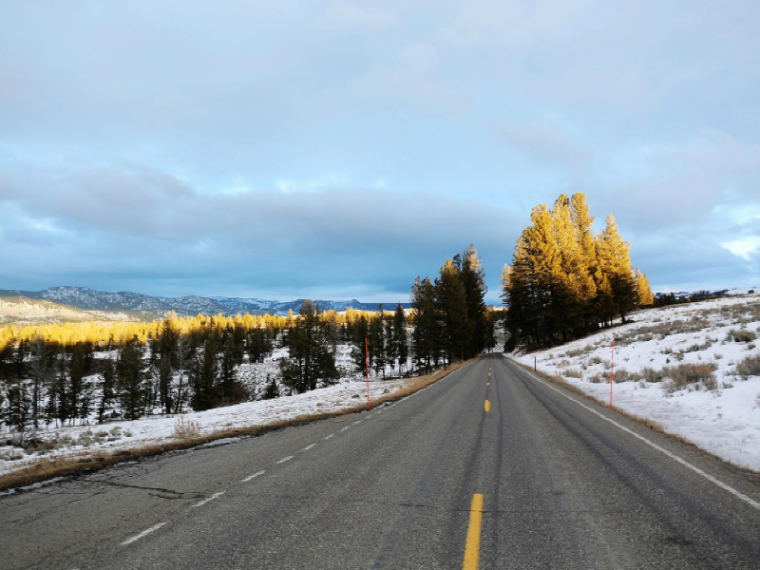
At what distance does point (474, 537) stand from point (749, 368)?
46.7 ft

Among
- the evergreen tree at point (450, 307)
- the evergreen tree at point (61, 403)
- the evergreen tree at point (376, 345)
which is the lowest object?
the evergreen tree at point (61, 403)

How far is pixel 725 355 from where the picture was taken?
16.0 metres

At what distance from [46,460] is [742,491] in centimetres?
1316

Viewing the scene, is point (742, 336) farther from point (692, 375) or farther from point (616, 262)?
point (616, 262)

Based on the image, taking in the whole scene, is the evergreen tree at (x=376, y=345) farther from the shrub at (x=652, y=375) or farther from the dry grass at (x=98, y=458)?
the dry grass at (x=98, y=458)

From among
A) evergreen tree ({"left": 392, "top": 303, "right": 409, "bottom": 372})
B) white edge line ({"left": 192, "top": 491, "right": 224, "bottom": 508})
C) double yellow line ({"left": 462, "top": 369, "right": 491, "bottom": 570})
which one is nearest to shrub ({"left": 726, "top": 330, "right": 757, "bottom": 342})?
double yellow line ({"left": 462, "top": 369, "right": 491, "bottom": 570})

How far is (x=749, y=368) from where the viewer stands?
501 inches

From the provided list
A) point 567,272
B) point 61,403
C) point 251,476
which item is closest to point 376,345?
point 567,272

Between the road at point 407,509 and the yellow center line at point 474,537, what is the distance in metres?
0.02

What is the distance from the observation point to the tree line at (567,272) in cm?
3934

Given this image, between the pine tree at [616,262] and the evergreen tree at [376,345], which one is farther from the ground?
the pine tree at [616,262]

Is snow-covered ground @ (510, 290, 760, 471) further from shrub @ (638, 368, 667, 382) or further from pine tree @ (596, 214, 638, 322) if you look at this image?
pine tree @ (596, 214, 638, 322)

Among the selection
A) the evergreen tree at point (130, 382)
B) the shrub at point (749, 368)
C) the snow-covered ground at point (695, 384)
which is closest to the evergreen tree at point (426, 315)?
the snow-covered ground at point (695, 384)

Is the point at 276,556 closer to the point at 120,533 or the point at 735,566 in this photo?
the point at 120,533
